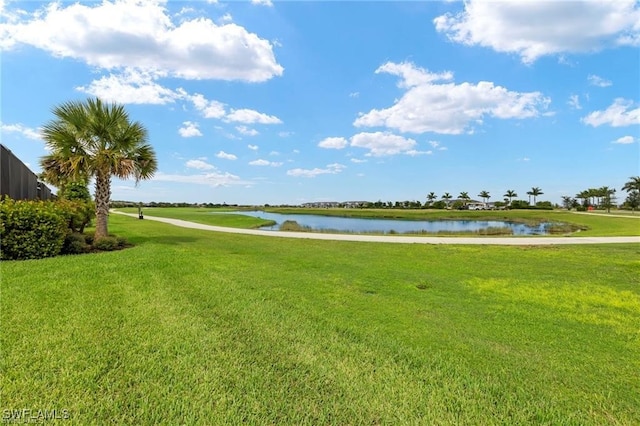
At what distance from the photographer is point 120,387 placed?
2.79 m

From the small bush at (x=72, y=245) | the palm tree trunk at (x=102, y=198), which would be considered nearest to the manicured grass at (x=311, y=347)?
the small bush at (x=72, y=245)

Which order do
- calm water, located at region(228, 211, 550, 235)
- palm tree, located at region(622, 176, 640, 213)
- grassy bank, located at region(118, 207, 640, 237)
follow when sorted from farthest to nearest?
palm tree, located at region(622, 176, 640, 213) < calm water, located at region(228, 211, 550, 235) < grassy bank, located at region(118, 207, 640, 237)

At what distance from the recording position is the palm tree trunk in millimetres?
10820

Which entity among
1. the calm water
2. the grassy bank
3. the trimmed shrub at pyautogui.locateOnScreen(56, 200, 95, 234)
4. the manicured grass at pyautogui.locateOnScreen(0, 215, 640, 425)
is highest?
the trimmed shrub at pyautogui.locateOnScreen(56, 200, 95, 234)

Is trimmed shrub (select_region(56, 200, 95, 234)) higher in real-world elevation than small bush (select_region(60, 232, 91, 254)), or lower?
higher

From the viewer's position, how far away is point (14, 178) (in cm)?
1072

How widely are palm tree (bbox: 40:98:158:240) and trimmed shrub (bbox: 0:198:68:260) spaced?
2274 mm

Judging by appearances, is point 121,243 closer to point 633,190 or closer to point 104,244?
point 104,244

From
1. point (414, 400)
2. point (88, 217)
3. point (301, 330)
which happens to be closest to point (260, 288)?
point (301, 330)

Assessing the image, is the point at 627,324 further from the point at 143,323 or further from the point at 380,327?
the point at 143,323

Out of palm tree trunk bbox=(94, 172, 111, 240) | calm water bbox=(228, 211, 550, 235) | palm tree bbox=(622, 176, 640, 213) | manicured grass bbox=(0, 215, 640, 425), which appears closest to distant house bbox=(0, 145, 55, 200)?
palm tree trunk bbox=(94, 172, 111, 240)

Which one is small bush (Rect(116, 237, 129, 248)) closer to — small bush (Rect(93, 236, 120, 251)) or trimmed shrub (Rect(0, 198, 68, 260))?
small bush (Rect(93, 236, 120, 251))

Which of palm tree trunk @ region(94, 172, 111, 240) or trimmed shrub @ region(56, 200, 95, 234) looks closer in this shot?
trimmed shrub @ region(56, 200, 95, 234)

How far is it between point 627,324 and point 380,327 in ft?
11.6
